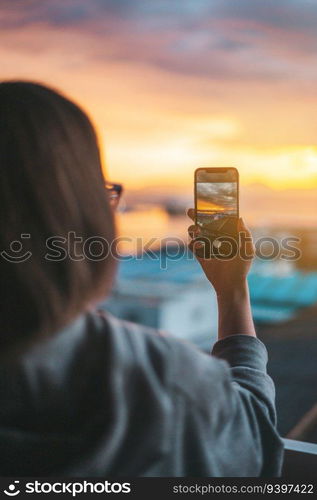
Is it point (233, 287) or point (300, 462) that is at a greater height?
point (233, 287)

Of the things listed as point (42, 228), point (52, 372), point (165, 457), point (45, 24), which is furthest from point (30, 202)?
point (45, 24)

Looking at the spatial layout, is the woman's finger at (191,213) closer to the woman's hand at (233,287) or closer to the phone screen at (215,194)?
the phone screen at (215,194)

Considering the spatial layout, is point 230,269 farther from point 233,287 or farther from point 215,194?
point 215,194

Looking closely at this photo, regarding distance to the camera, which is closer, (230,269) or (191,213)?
(230,269)

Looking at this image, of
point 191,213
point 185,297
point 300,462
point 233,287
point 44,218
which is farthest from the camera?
point 185,297

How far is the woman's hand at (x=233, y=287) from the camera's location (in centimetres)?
63

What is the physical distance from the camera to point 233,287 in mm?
679

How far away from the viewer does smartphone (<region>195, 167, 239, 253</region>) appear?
2.47ft

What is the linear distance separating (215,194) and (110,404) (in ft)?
1.66

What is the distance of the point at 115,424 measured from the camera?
18.4 inches

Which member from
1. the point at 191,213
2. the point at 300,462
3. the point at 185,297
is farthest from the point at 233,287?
the point at 185,297

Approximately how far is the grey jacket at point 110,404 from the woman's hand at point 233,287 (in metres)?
0.14


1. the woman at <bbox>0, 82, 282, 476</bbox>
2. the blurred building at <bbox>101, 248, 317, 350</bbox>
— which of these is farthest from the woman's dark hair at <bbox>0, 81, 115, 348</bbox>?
the blurred building at <bbox>101, 248, 317, 350</bbox>

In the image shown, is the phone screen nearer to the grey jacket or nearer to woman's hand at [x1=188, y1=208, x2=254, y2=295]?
woman's hand at [x1=188, y1=208, x2=254, y2=295]
